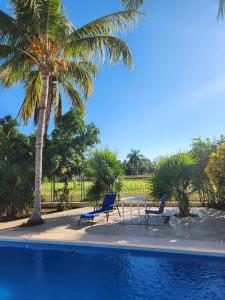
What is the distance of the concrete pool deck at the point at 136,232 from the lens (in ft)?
24.8

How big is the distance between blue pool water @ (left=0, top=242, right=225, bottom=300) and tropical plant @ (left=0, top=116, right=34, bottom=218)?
4.45 m

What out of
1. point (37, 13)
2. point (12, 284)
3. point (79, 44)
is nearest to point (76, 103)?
point (79, 44)

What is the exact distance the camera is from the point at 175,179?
1110 centimetres

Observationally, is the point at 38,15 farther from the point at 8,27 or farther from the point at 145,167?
the point at 145,167

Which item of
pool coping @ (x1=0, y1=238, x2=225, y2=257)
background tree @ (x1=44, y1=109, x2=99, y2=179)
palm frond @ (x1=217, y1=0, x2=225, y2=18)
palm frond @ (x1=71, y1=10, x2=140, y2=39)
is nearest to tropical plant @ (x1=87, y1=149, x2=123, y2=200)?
background tree @ (x1=44, y1=109, x2=99, y2=179)

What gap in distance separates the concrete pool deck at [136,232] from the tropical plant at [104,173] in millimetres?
1376

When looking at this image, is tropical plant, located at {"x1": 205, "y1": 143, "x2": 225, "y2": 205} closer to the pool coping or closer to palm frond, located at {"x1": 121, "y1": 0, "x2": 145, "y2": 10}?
the pool coping

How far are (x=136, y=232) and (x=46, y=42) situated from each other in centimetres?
691

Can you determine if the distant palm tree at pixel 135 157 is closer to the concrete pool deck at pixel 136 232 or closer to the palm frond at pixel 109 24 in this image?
→ the concrete pool deck at pixel 136 232

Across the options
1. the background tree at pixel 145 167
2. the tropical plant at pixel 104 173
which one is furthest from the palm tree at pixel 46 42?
the background tree at pixel 145 167

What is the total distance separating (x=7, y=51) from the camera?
35.7 ft

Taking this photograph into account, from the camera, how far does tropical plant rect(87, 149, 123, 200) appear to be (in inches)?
503

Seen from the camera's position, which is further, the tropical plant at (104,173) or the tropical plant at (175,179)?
the tropical plant at (104,173)

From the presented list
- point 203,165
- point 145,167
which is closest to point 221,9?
point 203,165
